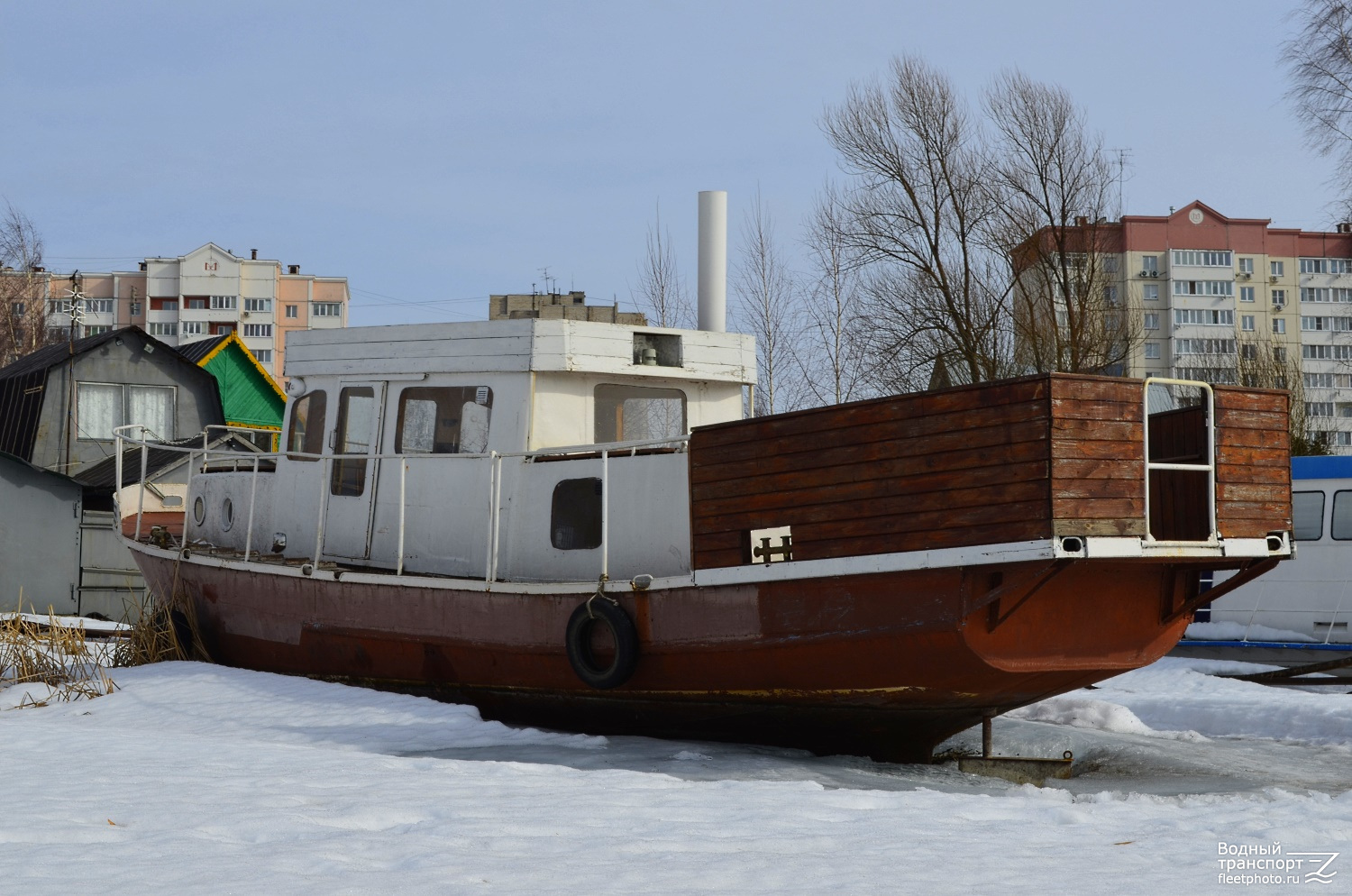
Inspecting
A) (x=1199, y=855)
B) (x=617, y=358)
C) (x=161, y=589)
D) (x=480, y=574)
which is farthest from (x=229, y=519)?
(x=1199, y=855)

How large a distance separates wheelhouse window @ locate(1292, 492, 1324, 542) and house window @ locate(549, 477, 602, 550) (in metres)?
10.3

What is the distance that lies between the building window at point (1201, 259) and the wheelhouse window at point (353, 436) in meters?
68.9

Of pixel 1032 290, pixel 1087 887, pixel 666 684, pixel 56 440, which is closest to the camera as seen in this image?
pixel 1087 887

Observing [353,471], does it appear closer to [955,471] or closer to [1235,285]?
[955,471]

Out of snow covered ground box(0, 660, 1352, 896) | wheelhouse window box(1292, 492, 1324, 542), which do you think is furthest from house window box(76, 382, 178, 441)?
wheelhouse window box(1292, 492, 1324, 542)

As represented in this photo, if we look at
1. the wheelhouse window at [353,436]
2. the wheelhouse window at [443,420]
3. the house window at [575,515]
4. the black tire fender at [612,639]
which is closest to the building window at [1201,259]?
the wheelhouse window at [353,436]

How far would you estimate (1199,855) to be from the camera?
568cm

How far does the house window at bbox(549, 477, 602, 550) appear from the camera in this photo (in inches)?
384

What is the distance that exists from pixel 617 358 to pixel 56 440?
65.2 ft

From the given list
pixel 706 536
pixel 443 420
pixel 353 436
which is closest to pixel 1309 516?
pixel 706 536

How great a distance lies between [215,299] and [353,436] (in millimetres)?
81577

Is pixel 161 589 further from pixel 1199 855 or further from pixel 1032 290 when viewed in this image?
pixel 1032 290

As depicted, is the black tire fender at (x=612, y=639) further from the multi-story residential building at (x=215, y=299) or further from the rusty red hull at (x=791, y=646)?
the multi-story residential building at (x=215, y=299)

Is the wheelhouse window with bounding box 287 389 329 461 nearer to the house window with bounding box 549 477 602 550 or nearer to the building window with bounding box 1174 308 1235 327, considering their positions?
the house window with bounding box 549 477 602 550
